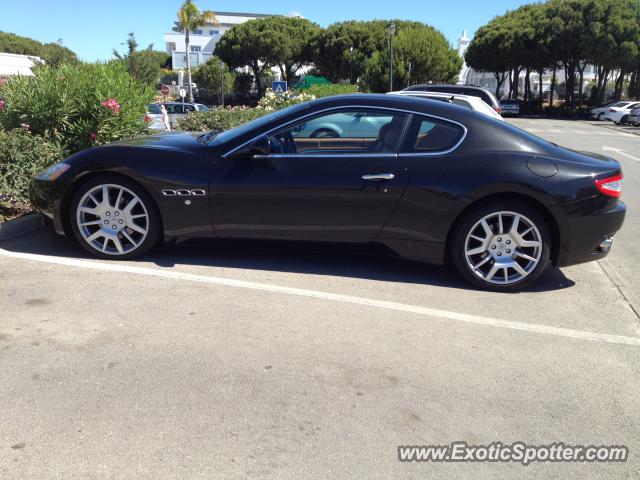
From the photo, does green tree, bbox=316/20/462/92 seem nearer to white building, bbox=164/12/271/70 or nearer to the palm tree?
the palm tree

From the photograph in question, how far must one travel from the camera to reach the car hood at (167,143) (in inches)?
192

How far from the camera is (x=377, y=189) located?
14.9 feet

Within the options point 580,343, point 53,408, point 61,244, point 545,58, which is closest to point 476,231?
point 580,343

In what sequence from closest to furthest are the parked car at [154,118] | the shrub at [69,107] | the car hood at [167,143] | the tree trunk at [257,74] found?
1. the car hood at [167,143]
2. the shrub at [69,107]
3. the parked car at [154,118]
4. the tree trunk at [257,74]

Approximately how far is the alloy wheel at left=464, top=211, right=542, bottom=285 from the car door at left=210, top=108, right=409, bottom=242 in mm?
721

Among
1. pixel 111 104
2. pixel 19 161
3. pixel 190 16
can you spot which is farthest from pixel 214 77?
pixel 19 161

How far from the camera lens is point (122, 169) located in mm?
4723

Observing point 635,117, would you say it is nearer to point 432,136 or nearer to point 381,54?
point 381,54

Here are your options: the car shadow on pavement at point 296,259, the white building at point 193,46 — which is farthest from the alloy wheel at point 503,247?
the white building at point 193,46

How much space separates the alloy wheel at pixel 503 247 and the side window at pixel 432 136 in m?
0.67

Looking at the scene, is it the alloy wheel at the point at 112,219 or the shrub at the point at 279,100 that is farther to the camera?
the shrub at the point at 279,100

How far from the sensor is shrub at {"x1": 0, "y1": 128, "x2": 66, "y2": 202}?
6129 millimetres

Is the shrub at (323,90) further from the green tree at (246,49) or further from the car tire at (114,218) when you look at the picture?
the green tree at (246,49)

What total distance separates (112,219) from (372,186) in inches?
86.3
